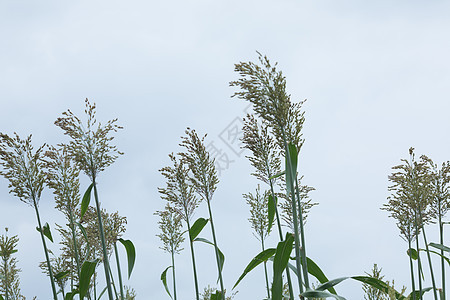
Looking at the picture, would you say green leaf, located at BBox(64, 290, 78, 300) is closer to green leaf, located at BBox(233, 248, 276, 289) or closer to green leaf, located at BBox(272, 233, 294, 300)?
green leaf, located at BBox(233, 248, 276, 289)

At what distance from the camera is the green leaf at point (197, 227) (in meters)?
4.89

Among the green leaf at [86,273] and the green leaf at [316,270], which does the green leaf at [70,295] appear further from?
the green leaf at [316,270]

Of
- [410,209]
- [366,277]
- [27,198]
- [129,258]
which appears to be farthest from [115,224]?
[410,209]

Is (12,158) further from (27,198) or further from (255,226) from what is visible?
(255,226)

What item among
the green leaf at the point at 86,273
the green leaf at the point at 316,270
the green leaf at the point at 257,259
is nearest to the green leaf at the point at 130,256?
the green leaf at the point at 86,273

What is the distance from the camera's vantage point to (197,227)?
493cm

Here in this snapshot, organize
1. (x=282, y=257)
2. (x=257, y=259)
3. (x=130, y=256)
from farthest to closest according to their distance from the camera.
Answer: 1. (x=130, y=256)
2. (x=257, y=259)
3. (x=282, y=257)

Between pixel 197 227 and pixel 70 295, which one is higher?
pixel 197 227

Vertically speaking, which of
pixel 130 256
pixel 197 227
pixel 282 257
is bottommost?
pixel 282 257

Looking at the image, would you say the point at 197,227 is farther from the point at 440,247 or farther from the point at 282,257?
the point at 440,247

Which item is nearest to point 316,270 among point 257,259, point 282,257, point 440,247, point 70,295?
point 257,259

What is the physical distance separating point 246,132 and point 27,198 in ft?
7.14

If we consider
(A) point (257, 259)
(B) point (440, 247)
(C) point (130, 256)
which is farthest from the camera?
(C) point (130, 256)

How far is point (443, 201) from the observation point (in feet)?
17.1
